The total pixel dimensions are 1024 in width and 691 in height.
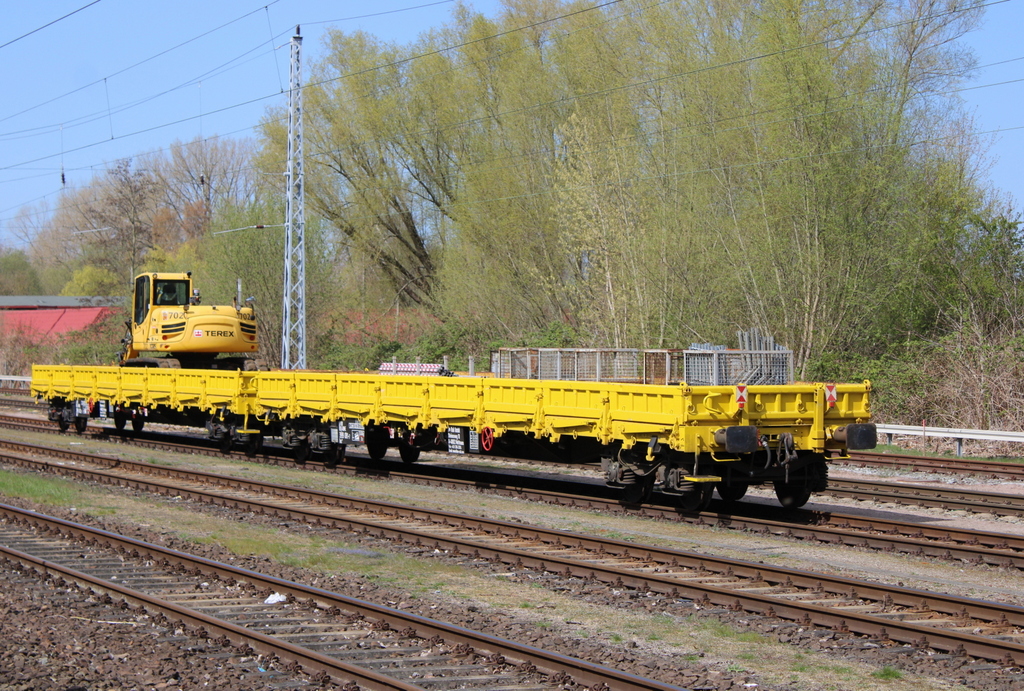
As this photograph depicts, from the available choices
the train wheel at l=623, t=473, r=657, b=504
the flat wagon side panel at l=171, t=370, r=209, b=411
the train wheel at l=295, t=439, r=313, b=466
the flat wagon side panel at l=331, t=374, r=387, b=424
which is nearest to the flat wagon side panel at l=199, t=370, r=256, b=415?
the flat wagon side panel at l=171, t=370, r=209, b=411

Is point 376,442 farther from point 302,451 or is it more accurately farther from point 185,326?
point 185,326

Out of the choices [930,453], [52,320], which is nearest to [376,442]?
[930,453]

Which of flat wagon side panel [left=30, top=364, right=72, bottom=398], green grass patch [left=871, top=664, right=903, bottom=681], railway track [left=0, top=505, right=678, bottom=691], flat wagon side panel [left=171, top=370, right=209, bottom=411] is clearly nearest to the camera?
railway track [left=0, top=505, right=678, bottom=691]

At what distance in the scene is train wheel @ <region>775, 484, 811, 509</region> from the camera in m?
13.4

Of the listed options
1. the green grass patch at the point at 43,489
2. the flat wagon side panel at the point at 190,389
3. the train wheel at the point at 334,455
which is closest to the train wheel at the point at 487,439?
the train wheel at the point at 334,455

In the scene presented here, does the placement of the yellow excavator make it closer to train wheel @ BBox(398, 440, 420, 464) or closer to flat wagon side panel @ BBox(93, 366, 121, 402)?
flat wagon side panel @ BBox(93, 366, 121, 402)

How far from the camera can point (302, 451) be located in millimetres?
19578

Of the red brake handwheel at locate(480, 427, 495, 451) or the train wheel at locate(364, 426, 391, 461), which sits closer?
the red brake handwheel at locate(480, 427, 495, 451)

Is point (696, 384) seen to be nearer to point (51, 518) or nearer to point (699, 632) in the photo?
point (699, 632)

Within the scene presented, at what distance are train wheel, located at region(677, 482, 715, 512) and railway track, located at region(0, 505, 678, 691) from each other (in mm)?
5545

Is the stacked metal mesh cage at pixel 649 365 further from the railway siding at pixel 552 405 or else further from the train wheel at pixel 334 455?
the train wheel at pixel 334 455

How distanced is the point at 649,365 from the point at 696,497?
2.16 meters

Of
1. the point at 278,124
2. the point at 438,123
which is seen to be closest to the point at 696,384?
the point at 438,123

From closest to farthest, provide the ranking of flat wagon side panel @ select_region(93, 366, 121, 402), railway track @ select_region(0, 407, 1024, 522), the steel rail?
1. the steel rail
2. railway track @ select_region(0, 407, 1024, 522)
3. flat wagon side panel @ select_region(93, 366, 121, 402)
